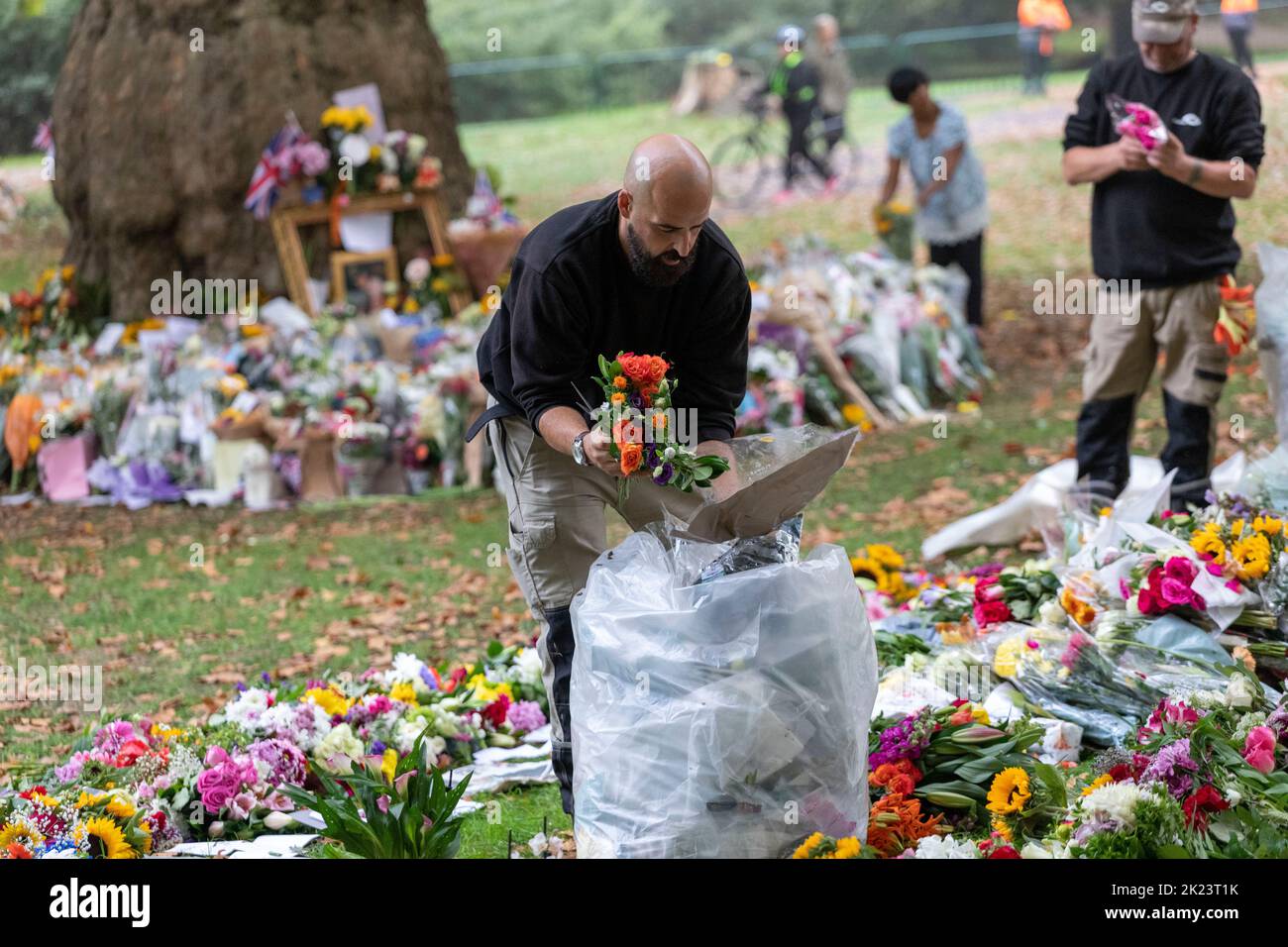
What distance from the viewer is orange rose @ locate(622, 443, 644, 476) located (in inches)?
122

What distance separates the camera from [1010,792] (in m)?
3.30

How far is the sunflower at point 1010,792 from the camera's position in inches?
129

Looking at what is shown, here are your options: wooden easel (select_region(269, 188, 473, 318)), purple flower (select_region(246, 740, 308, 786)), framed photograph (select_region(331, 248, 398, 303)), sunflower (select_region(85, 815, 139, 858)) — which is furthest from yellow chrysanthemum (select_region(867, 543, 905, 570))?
framed photograph (select_region(331, 248, 398, 303))

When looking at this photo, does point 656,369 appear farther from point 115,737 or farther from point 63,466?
point 63,466

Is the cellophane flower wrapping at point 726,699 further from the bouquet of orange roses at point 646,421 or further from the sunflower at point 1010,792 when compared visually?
the sunflower at point 1010,792

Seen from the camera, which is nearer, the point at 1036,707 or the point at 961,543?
the point at 1036,707

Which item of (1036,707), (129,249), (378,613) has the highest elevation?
(129,249)

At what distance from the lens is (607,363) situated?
10.7ft

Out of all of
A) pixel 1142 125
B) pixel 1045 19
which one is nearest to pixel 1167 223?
pixel 1142 125

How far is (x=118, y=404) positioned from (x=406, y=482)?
161 centimetres

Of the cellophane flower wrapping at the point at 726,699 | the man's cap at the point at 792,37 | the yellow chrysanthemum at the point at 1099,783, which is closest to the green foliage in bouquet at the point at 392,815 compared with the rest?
the cellophane flower wrapping at the point at 726,699

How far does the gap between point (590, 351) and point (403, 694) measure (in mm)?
1427
